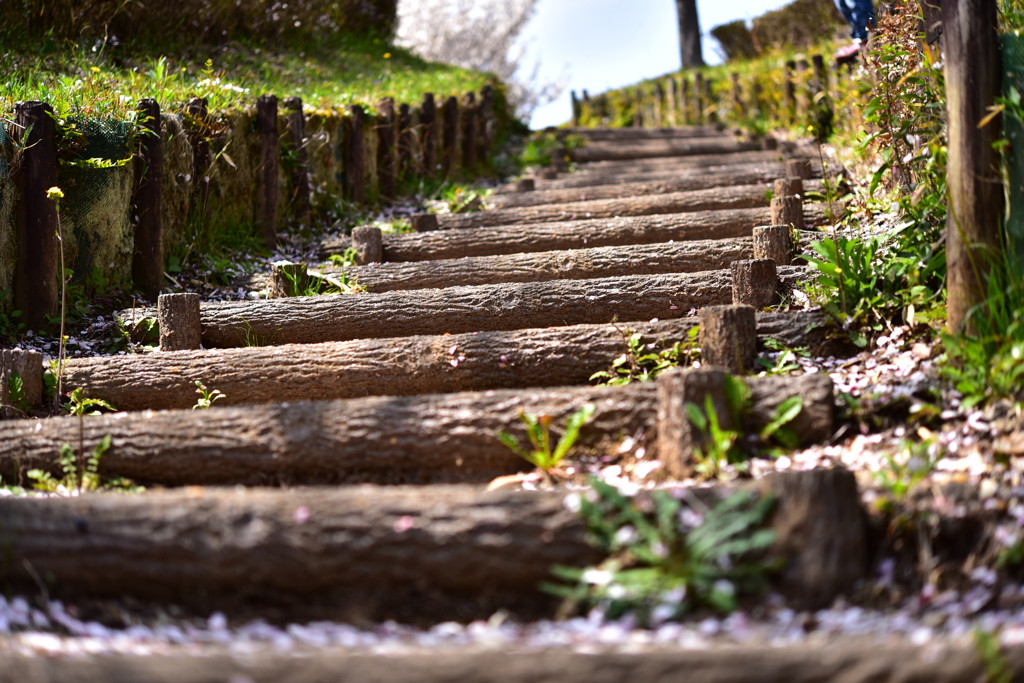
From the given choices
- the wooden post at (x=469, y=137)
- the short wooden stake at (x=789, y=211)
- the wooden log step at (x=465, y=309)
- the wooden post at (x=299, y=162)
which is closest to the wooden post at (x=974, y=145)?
the wooden log step at (x=465, y=309)

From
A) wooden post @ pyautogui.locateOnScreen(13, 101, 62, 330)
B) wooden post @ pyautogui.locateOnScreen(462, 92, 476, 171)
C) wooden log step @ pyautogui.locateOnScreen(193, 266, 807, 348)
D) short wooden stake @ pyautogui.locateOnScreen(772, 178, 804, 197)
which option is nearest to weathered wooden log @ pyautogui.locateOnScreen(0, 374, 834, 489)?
wooden log step @ pyautogui.locateOnScreen(193, 266, 807, 348)

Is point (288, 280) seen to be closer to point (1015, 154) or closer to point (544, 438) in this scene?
point (544, 438)

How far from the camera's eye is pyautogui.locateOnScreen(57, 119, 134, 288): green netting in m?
3.99

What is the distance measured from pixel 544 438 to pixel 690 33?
1508 cm

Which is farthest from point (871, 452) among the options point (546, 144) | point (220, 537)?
point (546, 144)

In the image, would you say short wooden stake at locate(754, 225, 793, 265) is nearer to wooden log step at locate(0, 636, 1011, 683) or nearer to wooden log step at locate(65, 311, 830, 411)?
wooden log step at locate(65, 311, 830, 411)

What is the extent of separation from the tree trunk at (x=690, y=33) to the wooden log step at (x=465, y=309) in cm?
1340

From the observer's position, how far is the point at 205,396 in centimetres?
317

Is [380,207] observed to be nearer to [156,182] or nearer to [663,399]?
[156,182]

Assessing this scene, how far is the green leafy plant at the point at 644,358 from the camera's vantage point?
9.68 ft

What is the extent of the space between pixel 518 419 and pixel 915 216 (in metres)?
1.78

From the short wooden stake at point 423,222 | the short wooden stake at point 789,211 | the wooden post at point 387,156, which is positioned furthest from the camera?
the wooden post at point 387,156

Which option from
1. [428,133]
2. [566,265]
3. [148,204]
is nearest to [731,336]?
[566,265]

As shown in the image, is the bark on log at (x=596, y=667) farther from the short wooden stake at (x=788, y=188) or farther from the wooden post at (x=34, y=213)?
the short wooden stake at (x=788, y=188)
